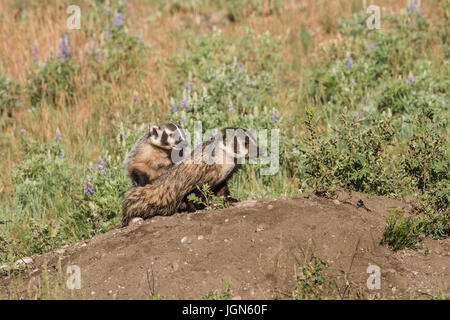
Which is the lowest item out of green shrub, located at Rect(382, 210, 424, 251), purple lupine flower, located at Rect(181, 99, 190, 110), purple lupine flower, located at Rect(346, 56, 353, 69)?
green shrub, located at Rect(382, 210, 424, 251)

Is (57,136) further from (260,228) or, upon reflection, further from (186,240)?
(260,228)

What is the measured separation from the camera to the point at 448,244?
472 centimetres

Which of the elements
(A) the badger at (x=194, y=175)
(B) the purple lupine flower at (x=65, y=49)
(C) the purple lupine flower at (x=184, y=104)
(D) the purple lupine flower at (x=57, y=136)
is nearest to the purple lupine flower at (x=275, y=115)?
(C) the purple lupine flower at (x=184, y=104)

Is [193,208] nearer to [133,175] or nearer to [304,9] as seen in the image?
[133,175]

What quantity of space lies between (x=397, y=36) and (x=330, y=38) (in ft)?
4.72

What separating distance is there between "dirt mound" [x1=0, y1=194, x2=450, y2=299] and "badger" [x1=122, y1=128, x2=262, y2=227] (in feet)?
1.54

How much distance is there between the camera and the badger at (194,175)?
532cm

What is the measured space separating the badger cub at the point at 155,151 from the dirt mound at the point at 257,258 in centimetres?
157

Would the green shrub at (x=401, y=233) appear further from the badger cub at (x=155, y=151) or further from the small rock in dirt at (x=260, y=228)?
the badger cub at (x=155, y=151)

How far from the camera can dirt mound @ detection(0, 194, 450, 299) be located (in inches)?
155

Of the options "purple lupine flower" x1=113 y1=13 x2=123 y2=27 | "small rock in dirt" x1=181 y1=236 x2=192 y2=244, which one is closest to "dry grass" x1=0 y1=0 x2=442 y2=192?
"purple lupine flower" x1=113 y1=13 x2=123 y2=27

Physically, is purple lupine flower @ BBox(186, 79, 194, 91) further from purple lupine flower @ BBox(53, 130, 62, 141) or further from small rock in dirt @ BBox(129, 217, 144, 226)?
small rock in dirt @ BBox(129, 217, 144, 226)

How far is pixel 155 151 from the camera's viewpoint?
658cm
